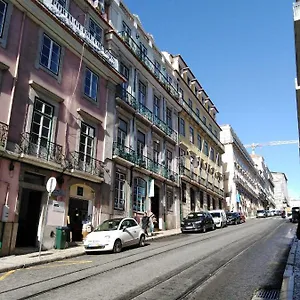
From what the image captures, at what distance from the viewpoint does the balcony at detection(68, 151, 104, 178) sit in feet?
56.6

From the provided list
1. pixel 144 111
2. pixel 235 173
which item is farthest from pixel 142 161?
pixel 235 173

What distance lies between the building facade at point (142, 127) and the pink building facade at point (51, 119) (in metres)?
2.04

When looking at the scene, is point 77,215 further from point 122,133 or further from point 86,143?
point 122,133

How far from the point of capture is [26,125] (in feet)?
48.7

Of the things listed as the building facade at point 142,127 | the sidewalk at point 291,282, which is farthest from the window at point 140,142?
the sidewalk at point 291,282

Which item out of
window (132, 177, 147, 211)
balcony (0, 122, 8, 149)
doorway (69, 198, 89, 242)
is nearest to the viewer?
balcony (0, 122, 8, 149)

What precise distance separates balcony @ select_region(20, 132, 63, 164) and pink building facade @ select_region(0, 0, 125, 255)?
5 centimetres

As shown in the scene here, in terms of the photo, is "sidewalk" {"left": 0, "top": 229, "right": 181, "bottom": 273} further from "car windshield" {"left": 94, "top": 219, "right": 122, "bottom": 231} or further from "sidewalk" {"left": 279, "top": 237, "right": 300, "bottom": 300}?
"sidewalk" {"left": 279, "top": 237, "right": 300, "bottom": 300}

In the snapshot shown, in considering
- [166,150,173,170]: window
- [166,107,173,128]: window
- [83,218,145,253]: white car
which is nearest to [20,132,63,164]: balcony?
[83,218,145,253]: white car

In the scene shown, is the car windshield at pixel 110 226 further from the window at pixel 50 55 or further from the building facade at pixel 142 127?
the window at pixel 50 55

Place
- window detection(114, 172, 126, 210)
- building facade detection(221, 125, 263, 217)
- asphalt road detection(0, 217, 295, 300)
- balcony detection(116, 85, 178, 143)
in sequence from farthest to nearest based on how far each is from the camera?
building facade detection(221, 125, 263, 217), balcony detection(116, 85, 178, 143), window detection(114, 172, 126, 210), asphalt road detection(0, 217, 295, 300)

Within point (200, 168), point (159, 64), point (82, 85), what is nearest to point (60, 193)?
point (82, 85)

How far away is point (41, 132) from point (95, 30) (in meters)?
9.28

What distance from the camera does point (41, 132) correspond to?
15.8 m
